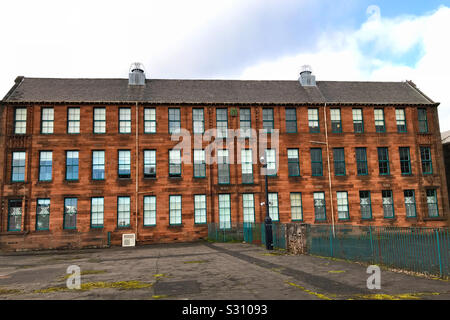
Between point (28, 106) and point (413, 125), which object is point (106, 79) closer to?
point (28, 106)

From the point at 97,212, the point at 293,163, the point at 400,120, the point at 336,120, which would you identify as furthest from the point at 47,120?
the point at 400,120

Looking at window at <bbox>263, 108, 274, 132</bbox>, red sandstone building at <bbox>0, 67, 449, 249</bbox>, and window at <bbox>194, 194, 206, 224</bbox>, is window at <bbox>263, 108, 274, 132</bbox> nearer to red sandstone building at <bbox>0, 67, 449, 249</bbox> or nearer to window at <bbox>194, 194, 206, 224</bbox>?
red sandstone building at <bbox>0, 67, 449, 249</bbox>

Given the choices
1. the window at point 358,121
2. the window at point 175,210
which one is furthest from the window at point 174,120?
the window at point 358,121

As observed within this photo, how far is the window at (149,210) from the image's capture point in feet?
88.5

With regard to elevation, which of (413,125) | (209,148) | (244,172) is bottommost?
(244,172)

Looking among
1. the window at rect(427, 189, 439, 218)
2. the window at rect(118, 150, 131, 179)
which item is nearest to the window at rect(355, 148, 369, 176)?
the window at rect(427, 189, 439, 218)

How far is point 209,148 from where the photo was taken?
28469 mm

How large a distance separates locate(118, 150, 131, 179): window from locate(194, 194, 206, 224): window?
5896 millimetres

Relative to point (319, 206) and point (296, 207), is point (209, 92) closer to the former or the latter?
point (296, 207)

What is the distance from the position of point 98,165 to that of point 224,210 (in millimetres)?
10904

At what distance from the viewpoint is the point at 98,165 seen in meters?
27.3

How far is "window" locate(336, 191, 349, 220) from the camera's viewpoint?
94.4 ft
